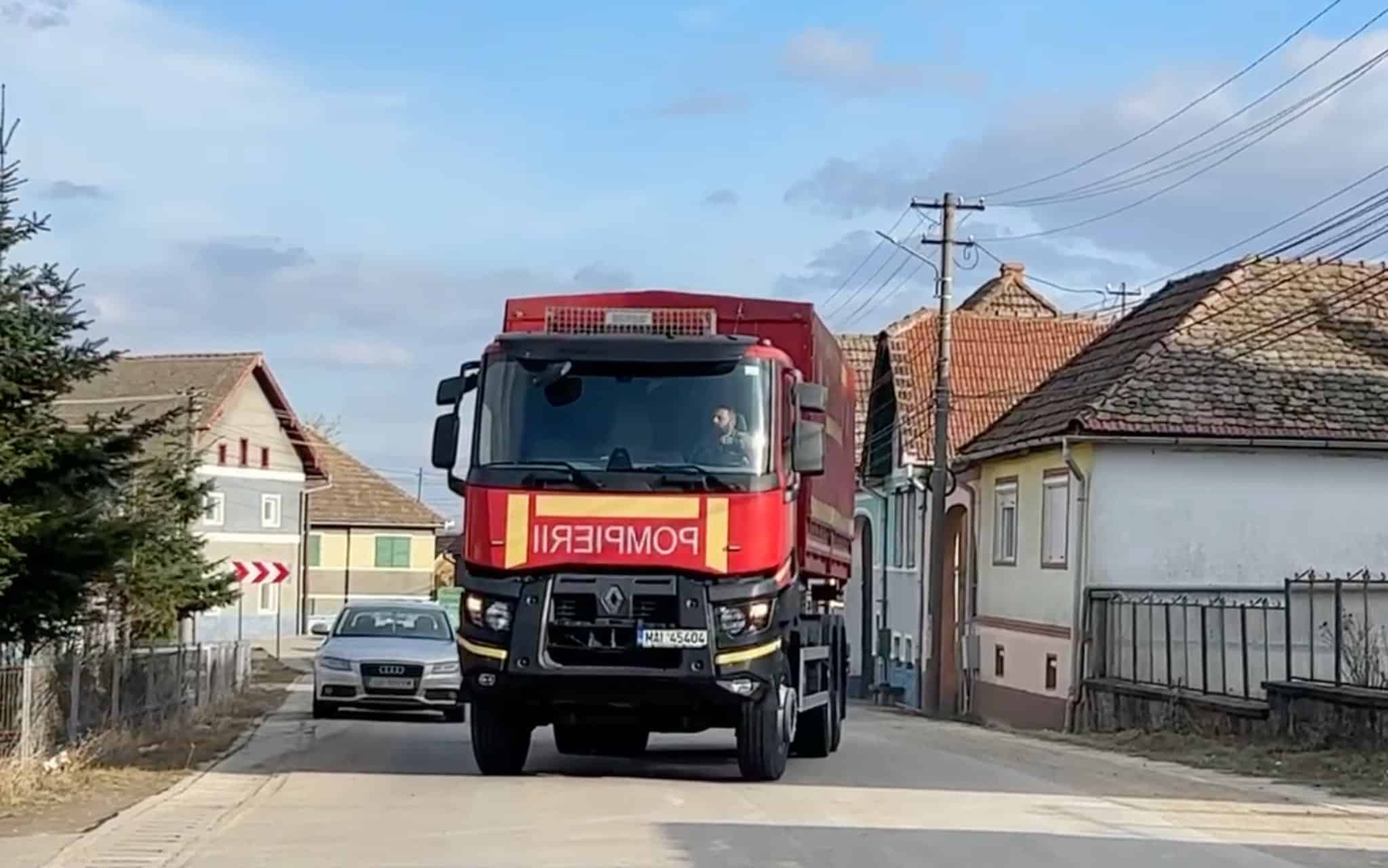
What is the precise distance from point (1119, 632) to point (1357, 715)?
1146 centimetres

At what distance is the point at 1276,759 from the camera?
70.2 feet

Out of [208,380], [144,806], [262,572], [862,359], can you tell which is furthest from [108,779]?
[208,380]

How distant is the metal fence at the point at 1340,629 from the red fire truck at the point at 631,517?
31.3ft

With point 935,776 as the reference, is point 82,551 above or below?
above

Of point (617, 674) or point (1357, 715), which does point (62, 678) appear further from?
point (1357, 715)

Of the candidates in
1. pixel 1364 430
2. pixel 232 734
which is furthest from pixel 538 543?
pixel 1364 430

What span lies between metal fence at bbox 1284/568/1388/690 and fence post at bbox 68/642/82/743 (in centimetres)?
1297

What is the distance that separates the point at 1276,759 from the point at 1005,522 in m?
18.6

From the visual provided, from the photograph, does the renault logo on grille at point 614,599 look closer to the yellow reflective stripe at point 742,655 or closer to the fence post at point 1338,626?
the yellow reflective stripe at point 742,655

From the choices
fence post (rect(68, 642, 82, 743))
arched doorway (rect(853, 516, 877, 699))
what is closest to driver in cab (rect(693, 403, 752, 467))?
fence post (rect(68, 642, 82, 743))

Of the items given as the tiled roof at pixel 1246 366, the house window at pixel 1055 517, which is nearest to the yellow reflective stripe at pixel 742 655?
the tiled roof at pixel 1246 366

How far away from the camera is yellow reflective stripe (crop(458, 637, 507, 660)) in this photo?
1559cm

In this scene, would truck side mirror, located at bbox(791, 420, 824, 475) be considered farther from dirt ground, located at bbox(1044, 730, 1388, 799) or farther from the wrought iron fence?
the wrought iron fence

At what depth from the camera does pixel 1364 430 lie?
3291 centimetres
